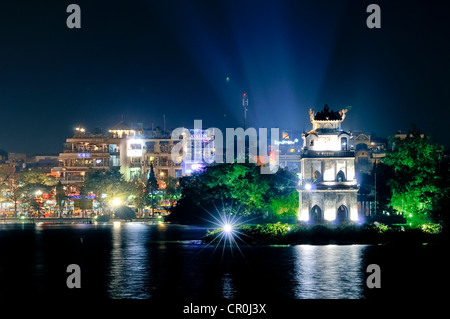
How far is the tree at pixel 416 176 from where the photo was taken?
8250 cm

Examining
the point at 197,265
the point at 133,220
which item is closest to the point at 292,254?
the point at 197,265

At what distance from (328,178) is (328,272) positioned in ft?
115

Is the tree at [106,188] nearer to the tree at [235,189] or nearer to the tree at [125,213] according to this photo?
the tree at [125,213]

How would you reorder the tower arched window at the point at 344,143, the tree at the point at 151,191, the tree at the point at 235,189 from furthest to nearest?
the tree at the point at 151,191 → the tree at the point at 235,189 → the tower arched window at the point at 344,143

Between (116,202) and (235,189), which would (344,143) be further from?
(116,202)

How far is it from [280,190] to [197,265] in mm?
57857

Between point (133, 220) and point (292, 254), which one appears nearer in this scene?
point (292, 254)

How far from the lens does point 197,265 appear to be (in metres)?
55.4

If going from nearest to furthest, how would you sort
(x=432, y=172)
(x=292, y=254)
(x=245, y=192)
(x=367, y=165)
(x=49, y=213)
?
(x=292, y=254) → (x=432, y=172) → (x=245, y=192) → (x=49, y=213) → (x=367, y=165)

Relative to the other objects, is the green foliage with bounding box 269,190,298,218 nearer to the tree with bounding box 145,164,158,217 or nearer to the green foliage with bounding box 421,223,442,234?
the green foliage with bounding box 421,223,442,234

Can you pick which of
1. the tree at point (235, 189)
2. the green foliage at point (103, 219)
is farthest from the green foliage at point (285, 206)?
the green foliage at point (103, 219)

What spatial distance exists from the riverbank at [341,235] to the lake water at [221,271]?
283 cm
